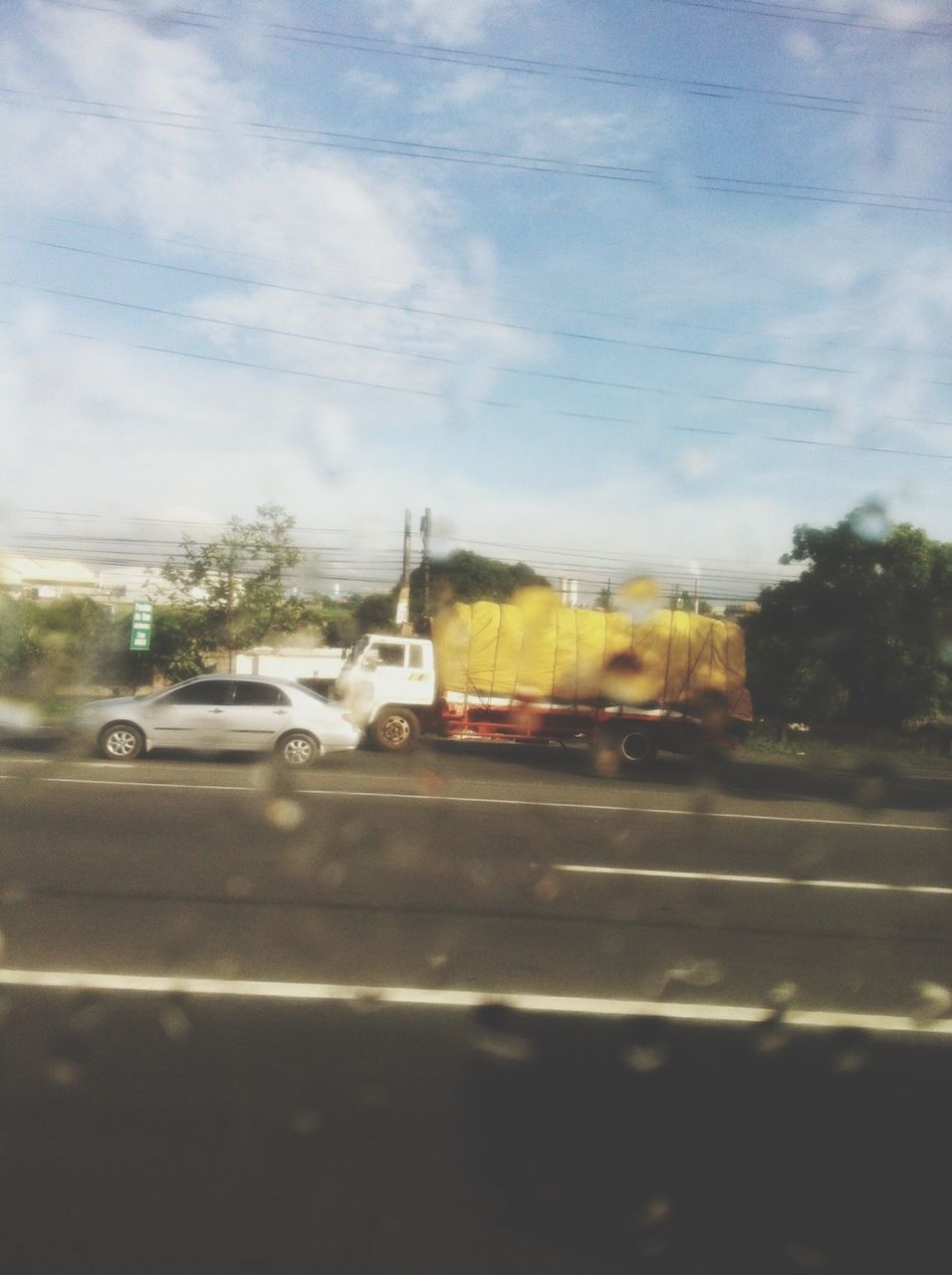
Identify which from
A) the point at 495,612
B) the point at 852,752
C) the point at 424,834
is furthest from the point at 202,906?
the point at 852,752

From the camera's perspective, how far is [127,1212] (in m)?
2.74

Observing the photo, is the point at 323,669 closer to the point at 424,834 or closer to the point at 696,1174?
the point at 424,834

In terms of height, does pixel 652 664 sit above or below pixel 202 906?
above

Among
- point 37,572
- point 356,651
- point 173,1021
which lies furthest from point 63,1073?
point 37,572

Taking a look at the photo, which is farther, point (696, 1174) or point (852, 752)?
point (852, 752)

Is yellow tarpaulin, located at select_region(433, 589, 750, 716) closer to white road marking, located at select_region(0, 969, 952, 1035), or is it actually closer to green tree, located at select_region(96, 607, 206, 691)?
green tree, located at select_region(96, 607, 206, 691)

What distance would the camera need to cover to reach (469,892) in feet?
21.9

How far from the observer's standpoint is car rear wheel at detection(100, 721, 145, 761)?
1320 cm

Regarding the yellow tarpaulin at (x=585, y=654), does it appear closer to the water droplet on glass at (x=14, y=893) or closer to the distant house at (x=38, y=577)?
the distant house at (x=38, y=577)

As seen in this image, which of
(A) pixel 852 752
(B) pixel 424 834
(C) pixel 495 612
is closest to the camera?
(B) pixel 424 834

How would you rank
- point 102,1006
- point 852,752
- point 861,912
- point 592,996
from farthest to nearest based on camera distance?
point 852,752 < point 861,912 < point 592,996 < point 102,1006

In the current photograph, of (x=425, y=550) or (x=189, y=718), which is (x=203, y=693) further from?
(x=425, y=550)

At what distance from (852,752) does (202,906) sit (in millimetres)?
16251

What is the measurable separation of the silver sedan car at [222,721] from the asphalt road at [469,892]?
3.83 feet
